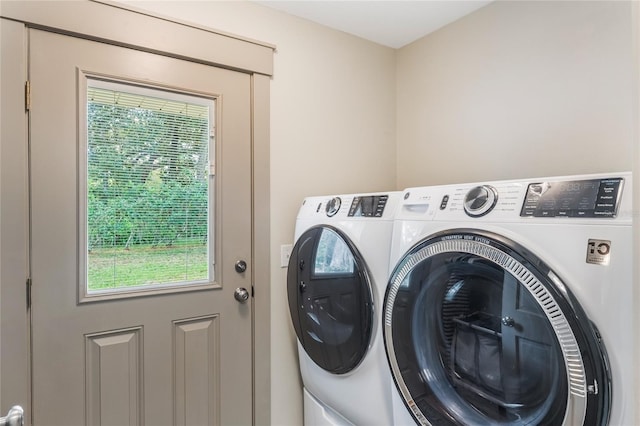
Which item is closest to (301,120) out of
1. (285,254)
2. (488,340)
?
(285,254)

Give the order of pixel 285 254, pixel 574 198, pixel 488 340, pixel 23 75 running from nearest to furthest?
pixel 574 198 < pixel 488 340 < pixel 23 75 < pixel 285 254

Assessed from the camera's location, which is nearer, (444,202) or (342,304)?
(444,202)

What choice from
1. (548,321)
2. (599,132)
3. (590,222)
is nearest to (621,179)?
(590,222)

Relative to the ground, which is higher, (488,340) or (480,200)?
(480,200)

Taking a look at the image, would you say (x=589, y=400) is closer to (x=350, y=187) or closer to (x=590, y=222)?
(x=590, y=222)

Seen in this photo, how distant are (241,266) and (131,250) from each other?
1.48ft

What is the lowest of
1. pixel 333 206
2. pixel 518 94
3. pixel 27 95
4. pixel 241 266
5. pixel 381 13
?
pixel 241 266

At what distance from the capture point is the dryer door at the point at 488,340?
73 centimetres

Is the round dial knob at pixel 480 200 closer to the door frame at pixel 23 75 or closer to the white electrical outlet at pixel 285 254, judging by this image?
the white electrical outlet at pixel 285 254

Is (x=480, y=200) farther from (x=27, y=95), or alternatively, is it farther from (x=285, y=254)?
(x=27, y=95)

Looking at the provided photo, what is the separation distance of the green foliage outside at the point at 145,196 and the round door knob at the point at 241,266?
0.14 m

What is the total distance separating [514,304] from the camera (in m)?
0.85

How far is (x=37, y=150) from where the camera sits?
1.29m

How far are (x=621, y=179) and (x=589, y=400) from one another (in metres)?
0.43
